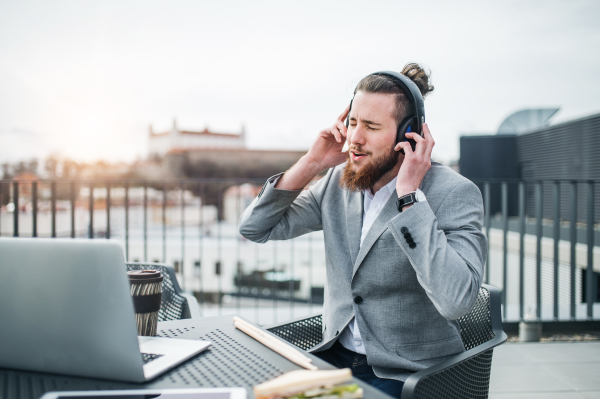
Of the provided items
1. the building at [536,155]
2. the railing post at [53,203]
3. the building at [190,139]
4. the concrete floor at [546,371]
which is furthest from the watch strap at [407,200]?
the building at [190,139]

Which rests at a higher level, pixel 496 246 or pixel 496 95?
pixel 496 95

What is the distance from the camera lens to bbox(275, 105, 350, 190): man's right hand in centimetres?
134

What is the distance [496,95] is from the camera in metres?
15.6

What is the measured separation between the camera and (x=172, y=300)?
4.68 ft

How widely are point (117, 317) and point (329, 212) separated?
36.0 inches

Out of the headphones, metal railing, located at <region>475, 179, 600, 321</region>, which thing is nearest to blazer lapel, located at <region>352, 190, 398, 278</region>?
the headphones

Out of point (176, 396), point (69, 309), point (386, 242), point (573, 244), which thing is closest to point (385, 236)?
point (386, 242)

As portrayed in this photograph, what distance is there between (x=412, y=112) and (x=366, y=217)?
40 cm

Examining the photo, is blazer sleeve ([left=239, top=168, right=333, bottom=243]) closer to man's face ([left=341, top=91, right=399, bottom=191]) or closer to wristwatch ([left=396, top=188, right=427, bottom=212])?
man's face ([left=341, top=91, right=399, bottom=191])

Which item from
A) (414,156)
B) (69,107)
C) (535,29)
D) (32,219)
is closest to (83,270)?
(414,156)

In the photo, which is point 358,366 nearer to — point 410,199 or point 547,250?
point 410,199

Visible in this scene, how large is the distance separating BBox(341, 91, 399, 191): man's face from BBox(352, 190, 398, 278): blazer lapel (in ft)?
0.46

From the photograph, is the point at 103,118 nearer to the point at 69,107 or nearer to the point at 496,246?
the point at 69,107

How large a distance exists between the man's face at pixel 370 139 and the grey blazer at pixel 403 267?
106mm
